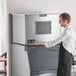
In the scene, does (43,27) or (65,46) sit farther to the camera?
(43,27)

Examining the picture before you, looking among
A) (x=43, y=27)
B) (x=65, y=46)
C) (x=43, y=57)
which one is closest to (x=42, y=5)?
(x=43, y=27)

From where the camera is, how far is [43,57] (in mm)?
3850

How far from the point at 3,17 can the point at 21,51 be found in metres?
0.73

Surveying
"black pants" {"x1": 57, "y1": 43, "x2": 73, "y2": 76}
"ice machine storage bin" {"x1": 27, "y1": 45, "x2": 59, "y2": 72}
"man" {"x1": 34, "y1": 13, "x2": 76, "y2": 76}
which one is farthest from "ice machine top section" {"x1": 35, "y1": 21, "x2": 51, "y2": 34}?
"black pants" {"x1": 57, "y1": 43, "x2": 73, "y2": 76}

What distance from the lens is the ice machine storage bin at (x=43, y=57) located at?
12.6 ft

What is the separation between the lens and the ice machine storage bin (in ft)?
12.6

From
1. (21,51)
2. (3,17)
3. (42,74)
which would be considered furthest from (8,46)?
(42,74)

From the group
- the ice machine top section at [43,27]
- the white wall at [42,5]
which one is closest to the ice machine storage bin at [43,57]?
the ice machine top section at [43,27]

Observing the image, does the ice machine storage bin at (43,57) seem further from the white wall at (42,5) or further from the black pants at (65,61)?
the white wall at (42,5)

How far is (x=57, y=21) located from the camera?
383 cm

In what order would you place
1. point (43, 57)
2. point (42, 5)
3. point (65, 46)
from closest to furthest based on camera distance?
1. point (65, 46)
2. point (43, 57)
3. point (42, 5)

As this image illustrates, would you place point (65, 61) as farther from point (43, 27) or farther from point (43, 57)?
point (43, 27)

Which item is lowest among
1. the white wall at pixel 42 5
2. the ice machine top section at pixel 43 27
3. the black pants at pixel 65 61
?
the black pants at pixel 65 61

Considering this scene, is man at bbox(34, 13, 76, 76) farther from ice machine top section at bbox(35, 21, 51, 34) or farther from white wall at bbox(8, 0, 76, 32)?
white wall at bbox(8, 0, 76, 32)
